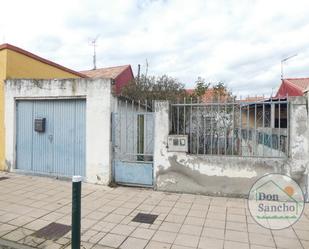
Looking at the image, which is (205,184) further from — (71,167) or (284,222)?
(71,167)

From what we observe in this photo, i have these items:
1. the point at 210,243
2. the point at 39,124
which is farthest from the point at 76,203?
the point at 39,124

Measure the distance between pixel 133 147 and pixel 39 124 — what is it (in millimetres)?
2698

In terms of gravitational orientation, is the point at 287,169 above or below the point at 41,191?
above

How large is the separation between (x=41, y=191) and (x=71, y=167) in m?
1.16

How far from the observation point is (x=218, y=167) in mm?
6281

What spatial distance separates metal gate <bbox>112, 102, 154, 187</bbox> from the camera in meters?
6.86

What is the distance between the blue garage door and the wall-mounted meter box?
2.37 m

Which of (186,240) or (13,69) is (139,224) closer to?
(186,240)

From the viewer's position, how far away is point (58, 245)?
3953 mm

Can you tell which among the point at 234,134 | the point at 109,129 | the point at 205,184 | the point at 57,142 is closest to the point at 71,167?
the point at 57,142

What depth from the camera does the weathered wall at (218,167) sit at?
19.3 feet

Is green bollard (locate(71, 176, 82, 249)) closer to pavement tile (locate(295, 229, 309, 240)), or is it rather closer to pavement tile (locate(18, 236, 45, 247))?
pavement tile (locate(18, 236, 45, 247))

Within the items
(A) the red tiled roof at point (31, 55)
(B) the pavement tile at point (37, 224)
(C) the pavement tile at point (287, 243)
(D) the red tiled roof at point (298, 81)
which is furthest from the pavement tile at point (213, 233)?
(D) the red tiled roof at point (298, 81)

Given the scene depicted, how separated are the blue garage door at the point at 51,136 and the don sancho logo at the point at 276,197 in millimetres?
4323
